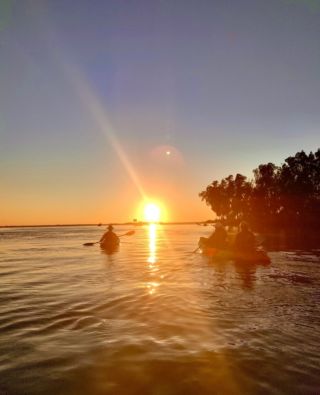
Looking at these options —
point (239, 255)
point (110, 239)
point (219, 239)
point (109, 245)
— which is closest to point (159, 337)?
point (239, 255)

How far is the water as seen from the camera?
6.16m

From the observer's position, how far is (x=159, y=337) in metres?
8.55

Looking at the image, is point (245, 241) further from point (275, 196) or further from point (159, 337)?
point (275, 196)

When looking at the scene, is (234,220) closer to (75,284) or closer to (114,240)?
(114,240)

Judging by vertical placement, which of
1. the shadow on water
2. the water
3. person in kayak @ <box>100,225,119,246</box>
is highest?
person in kayak @ <box>100,225,119,246</box>

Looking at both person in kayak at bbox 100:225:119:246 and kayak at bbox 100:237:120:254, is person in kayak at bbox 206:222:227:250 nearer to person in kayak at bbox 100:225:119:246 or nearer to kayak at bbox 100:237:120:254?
kayak at bbox 100:237:120:254

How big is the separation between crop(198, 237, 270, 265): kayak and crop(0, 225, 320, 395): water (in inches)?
312

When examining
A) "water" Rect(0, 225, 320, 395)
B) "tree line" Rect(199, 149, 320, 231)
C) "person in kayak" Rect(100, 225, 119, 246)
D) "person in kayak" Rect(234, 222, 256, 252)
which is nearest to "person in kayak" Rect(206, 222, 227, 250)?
"person in kayak" Rect(234, 222, 256, 252)

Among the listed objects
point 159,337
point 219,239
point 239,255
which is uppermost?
point 219,239

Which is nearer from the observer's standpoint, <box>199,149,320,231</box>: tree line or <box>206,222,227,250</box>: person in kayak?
<box>206,222,227,250</box>: person in kayak

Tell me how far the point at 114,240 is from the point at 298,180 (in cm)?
4924

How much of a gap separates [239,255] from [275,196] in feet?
201

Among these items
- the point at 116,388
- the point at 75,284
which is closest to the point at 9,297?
the point at 75,284

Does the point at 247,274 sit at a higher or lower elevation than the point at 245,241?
lower
